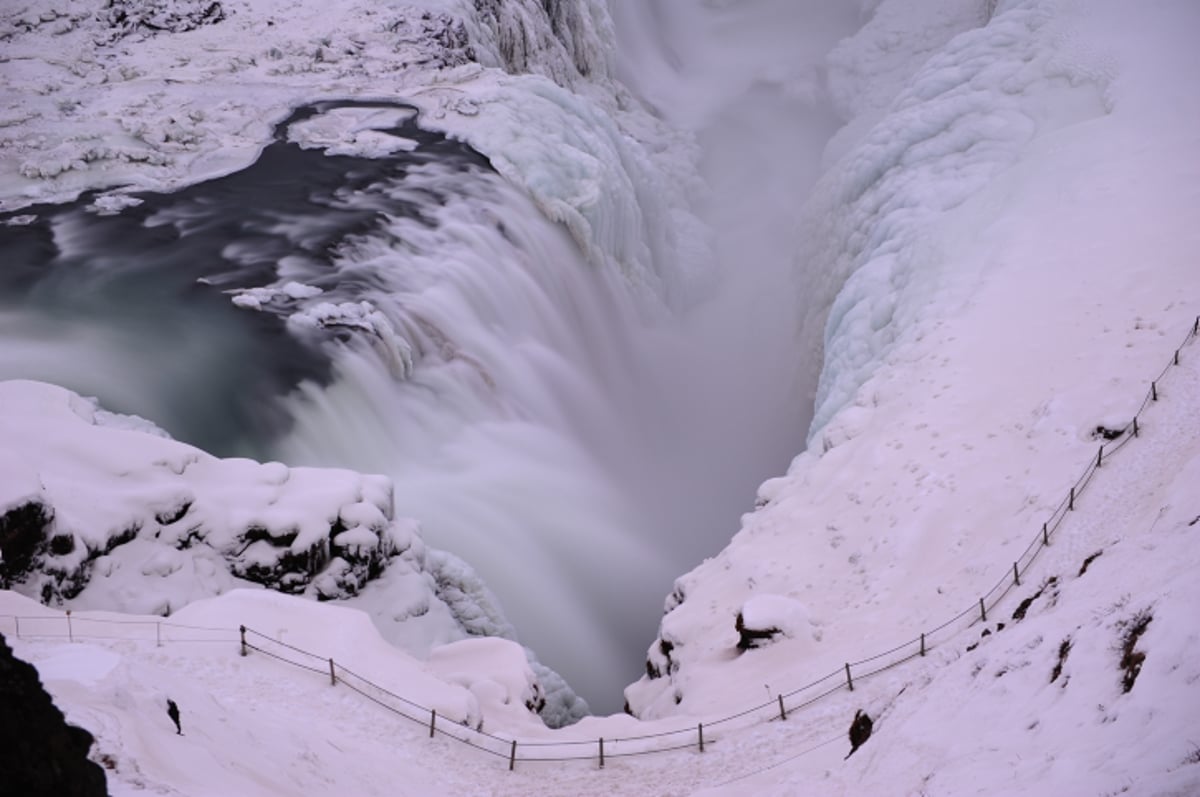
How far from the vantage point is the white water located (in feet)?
56.1

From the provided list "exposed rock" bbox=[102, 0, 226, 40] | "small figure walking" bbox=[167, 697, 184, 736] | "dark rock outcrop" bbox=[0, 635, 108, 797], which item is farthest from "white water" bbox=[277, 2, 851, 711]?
"exposed rock" bbox=[102, 0, 226, 40]

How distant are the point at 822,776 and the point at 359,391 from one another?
12271 mm

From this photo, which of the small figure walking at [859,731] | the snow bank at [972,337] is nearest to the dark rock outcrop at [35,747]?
the small figure walking at [859,731]

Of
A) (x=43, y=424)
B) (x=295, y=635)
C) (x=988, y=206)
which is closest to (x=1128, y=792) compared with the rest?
(x=295, y=635)

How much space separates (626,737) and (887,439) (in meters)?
6.62

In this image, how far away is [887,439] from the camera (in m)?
15.1

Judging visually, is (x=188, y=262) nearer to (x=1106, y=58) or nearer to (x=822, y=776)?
(x=822, y=776)

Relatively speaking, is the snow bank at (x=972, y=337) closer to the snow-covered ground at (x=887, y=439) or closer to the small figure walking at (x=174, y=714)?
the snow-covered ground at (x=887, y=439)

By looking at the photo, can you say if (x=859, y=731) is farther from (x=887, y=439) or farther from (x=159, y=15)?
(x=159, y=15)

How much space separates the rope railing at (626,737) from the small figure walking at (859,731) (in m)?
1.76

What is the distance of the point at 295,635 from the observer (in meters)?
11.5

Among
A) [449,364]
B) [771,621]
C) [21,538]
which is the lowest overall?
[771,621]

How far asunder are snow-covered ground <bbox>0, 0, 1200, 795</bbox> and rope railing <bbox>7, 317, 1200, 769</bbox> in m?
0.18

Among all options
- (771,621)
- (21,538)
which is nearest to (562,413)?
(771,621)
